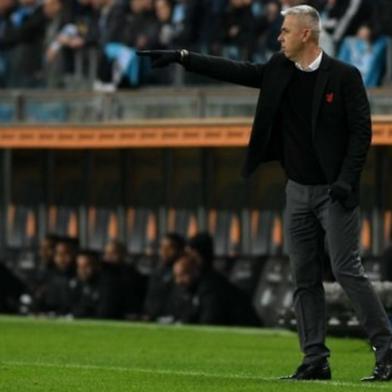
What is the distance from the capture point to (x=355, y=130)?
10742mm

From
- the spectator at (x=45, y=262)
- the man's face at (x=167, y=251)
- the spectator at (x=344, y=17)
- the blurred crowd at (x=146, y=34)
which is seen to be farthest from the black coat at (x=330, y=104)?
the spectator at (x=45, y=262)

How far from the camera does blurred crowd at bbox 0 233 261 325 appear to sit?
72.7 feet

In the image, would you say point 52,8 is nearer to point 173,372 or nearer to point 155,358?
point 155,358

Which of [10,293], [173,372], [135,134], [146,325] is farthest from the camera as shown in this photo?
[10,293]

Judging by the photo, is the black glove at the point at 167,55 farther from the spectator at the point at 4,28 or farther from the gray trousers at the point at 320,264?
the spectator at the point at 4,28

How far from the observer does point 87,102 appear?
77.5ft

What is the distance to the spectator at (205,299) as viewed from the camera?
21844 mm

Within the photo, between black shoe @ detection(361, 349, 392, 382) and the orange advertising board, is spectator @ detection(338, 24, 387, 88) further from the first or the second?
black shoe @ detection(361, 349, 392, 382)

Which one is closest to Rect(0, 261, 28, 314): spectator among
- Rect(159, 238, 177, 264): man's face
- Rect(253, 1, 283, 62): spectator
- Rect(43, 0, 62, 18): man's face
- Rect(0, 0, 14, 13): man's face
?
Rect(159, 238, 177, 264): man's face

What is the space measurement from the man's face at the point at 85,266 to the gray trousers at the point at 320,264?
12.5 m

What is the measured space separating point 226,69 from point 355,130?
0.84 meters

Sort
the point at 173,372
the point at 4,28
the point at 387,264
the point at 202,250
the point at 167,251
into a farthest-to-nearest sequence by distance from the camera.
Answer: the point at 4,28
the point at 167,251
the point at 202,250
the point at 387,264
the point at 173,372

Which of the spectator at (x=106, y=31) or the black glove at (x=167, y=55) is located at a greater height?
the black glove at (x=167, y=55)

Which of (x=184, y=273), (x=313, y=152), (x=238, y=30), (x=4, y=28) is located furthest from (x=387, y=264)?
(x=313, y=152)
